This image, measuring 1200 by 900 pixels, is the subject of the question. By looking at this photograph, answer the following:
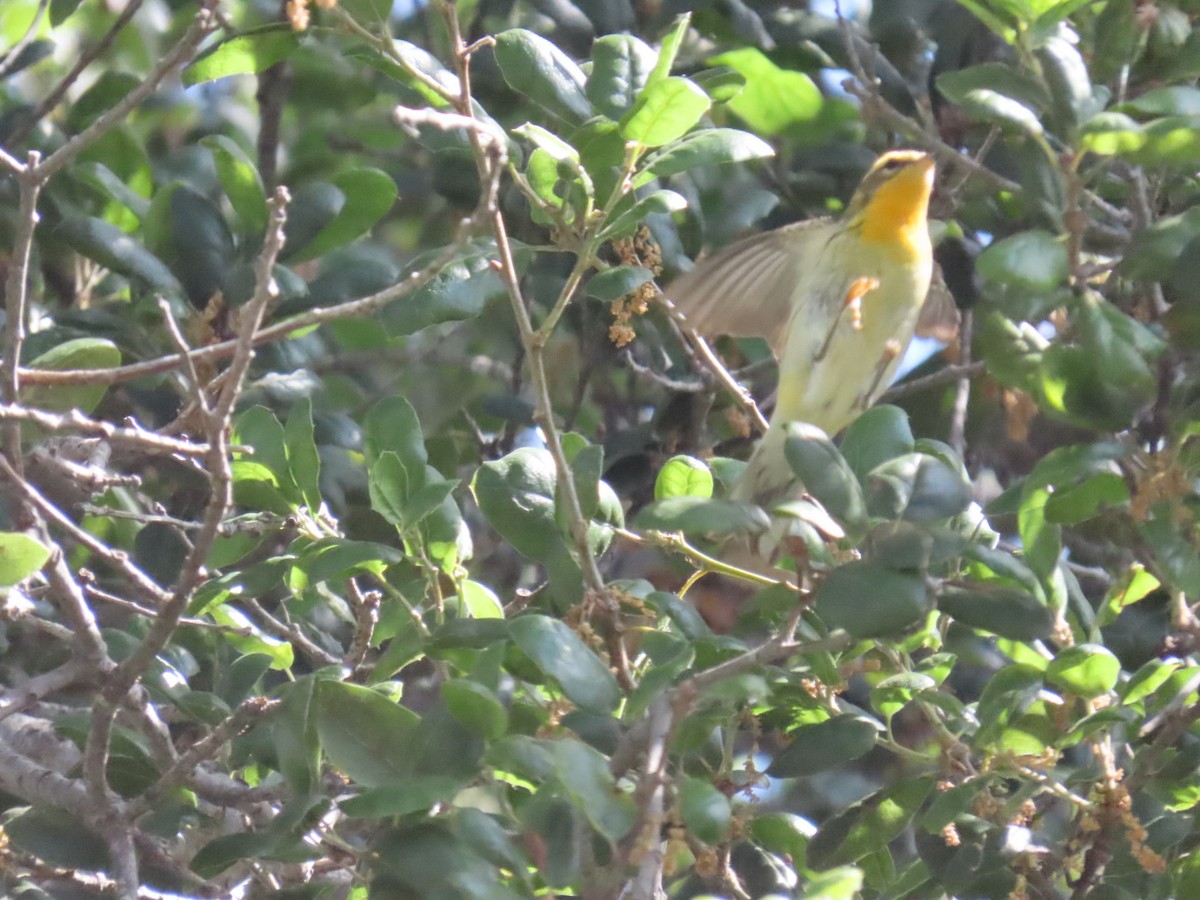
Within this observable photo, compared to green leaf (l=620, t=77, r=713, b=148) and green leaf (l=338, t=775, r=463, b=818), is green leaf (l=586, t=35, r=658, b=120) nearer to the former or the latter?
green leaf (l=620, t=77, r=713, b=148)

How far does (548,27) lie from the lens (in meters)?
3.27

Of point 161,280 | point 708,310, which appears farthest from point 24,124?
point 708,310

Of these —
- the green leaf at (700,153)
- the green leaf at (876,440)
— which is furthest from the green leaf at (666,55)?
the green leaf at (876,440)

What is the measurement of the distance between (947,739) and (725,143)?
2.65 ft

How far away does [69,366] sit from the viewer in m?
1.99

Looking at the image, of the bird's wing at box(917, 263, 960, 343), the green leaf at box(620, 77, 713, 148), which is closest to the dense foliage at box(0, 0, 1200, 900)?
the green leaf at box(620, 77, 713, 148)

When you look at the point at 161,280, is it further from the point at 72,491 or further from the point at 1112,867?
the point at 1112,867

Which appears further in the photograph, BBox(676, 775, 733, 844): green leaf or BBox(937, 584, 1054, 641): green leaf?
BBox(937, 584, 1054, 641): green leaf

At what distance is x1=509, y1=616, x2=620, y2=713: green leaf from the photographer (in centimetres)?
152

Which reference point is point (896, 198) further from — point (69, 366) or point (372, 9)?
point (69, 366)

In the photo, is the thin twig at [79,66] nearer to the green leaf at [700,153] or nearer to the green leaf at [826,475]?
the green leaf at [700,153]

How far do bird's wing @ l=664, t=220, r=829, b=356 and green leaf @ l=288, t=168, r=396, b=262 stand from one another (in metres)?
0.57

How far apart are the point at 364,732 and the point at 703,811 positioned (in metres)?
0.47

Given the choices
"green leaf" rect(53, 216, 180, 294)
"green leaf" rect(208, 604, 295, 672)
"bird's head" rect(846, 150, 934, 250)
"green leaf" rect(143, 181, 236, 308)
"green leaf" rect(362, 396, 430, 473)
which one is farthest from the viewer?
"bird's head" rect(846, 150, 934, 250)
